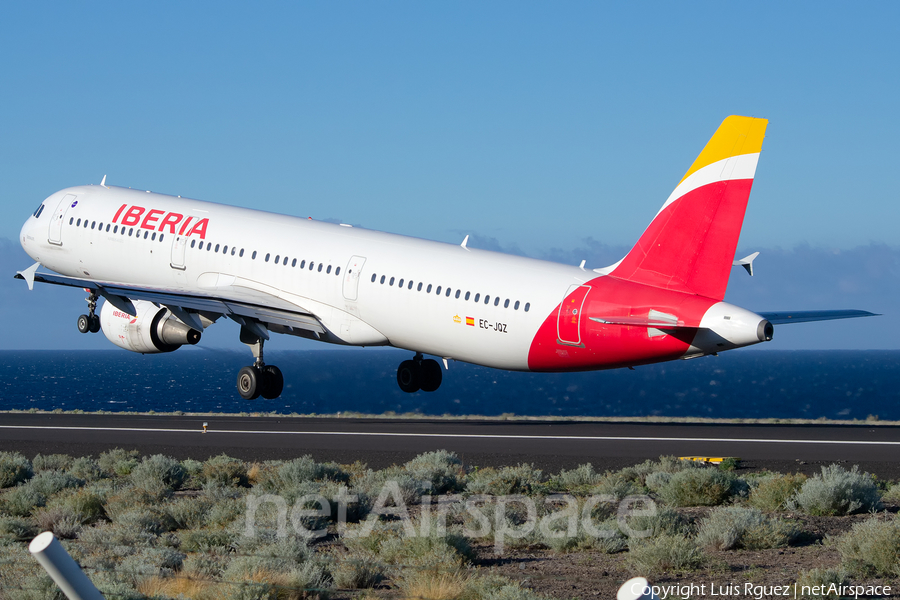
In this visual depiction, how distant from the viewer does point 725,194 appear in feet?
81.7

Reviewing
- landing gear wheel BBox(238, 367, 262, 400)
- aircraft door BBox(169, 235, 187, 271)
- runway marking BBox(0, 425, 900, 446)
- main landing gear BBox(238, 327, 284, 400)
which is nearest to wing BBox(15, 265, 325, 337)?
main landing gear BBox(238, 327, 284, 400)

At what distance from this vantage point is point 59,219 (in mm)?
37938

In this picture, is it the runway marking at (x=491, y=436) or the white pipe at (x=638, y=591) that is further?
the runway marking at (x=491, y=436)

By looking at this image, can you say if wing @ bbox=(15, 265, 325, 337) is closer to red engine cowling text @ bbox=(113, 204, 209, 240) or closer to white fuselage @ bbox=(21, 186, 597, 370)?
white fuselage @ bbox=(21, 186, 597, 370)

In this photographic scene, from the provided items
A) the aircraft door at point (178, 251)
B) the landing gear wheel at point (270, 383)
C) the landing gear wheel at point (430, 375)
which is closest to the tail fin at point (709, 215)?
the landing gear wheel at point (430, 375)

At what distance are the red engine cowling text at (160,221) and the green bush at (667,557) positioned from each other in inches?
849

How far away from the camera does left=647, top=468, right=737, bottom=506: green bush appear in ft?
76.7

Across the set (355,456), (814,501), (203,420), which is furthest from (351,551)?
(203,420)

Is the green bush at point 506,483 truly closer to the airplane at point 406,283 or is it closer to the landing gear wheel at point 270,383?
the airplane at point 406,283

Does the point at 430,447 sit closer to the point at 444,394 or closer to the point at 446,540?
the point at 446,540

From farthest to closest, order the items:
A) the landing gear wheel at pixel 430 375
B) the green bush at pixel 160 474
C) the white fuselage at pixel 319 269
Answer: the landing gear wheel at pixel 430 375, the white fuselage at pixel 319 269, the green bush at pixel 160 474

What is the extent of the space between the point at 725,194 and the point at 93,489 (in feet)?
56.5

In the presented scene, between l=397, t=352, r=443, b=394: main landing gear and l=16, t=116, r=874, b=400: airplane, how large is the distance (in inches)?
2.8

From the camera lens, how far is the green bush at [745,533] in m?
18.1
